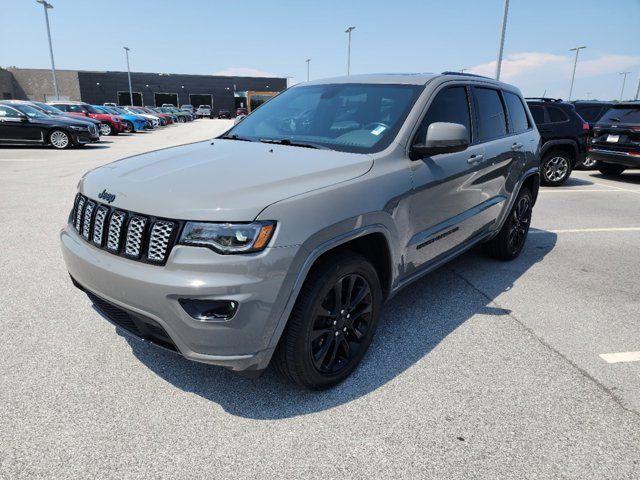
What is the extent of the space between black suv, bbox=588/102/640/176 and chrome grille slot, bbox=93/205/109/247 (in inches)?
453

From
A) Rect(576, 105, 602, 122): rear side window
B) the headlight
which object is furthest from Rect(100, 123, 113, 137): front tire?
the headlight

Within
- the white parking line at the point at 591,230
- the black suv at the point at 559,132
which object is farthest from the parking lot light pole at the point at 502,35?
the white parking line at the point at 591,230

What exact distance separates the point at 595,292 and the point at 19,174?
10.9m

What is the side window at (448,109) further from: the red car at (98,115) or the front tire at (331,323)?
the red car at (98,115)

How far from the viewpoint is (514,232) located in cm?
512

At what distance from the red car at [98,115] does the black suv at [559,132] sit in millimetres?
19608

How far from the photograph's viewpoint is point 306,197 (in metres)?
2.29

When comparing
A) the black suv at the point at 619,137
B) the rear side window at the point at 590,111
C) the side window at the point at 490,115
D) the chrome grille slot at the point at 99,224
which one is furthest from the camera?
the rear side window at the point at 590,111

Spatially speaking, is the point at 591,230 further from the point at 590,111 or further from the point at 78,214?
the point at 590,111

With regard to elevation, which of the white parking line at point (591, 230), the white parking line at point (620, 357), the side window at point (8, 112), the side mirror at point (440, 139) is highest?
the side mirror at point (440, 139)

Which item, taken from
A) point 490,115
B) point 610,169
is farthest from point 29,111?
point 610,169

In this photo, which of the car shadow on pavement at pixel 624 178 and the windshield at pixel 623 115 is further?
the car shadow on pavement at pixel 624 178

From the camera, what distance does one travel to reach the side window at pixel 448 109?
3.22m

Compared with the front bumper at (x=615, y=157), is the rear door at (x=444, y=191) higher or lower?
higher
